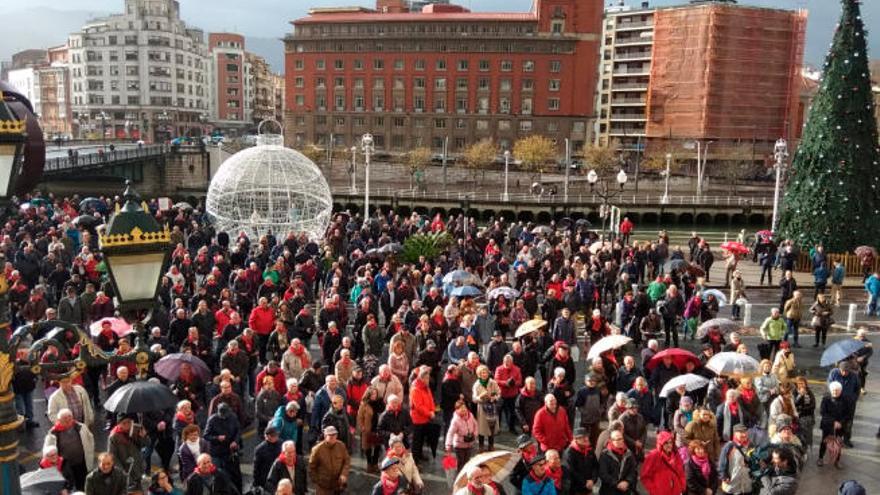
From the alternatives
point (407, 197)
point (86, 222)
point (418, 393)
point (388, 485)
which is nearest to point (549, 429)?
point (418, 393)

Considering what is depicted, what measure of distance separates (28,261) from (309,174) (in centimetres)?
1027

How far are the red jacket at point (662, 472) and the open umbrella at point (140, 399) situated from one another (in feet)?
17.7

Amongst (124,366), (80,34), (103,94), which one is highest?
(80,34)

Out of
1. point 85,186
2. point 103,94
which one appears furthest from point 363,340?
point 103,94

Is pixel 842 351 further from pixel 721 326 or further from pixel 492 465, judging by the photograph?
pixel 492 465

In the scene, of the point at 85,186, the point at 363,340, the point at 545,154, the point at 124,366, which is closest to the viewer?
the point at 124,366

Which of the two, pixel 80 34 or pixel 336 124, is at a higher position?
pixel 80 34

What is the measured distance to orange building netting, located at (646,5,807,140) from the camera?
76062 millimetres

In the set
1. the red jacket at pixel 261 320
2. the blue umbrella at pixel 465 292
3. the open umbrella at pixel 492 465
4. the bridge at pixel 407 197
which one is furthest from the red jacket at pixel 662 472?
the bridge at pixel 407 197

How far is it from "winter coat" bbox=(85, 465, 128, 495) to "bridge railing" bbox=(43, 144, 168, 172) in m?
43.4

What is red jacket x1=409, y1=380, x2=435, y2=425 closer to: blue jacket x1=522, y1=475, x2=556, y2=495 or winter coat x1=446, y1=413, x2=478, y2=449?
winter coat x1=446, y1=413, x2=478, y2=449

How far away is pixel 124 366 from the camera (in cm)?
1012

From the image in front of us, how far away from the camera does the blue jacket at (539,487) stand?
309 inches

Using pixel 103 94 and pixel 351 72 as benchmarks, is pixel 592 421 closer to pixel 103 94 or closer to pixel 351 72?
pixel 351 72
